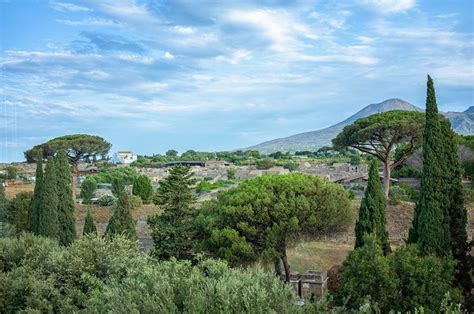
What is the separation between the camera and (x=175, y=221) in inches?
660

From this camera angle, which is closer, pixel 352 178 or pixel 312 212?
pixel 312 212

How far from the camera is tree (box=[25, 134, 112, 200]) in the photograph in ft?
115

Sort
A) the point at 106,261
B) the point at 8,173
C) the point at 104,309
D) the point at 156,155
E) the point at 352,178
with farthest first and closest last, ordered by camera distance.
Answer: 1. the point at 156,155
2. the point at 8,173
3. the point at 352,178
4. the point at 106,261
5. the point at 104,309

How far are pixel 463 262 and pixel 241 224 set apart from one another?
7029 millimetres

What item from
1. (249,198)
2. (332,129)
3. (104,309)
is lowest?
(104,309)

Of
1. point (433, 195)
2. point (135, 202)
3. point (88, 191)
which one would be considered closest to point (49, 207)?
point (135, 202)

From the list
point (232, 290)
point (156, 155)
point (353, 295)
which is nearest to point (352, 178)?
point (353, 295)

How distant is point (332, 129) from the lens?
650 ft

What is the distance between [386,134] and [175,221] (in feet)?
43.8

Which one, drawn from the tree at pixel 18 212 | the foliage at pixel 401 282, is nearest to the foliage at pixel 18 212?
the tree at pixel 18 212

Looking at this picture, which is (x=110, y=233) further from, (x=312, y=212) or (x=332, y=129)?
(x=332, y=129)

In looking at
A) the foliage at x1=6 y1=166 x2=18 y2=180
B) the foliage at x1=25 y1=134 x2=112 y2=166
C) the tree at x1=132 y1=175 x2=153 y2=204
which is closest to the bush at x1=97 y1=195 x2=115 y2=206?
the tree at x1=132 y1=175 x2=153 y2=204

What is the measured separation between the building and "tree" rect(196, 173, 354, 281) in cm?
6790

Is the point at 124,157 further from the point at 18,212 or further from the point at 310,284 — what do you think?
the point at 310,284
